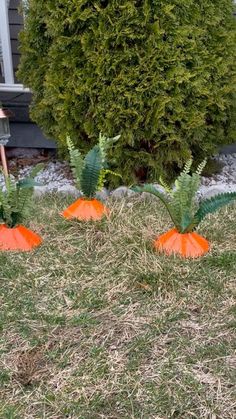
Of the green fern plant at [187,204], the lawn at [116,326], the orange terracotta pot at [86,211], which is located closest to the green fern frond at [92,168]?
the orange terracotta pot at [86,211]

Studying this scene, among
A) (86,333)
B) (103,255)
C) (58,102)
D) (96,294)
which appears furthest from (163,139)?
(86,333)

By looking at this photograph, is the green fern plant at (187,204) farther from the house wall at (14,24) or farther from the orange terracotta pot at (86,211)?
the house wall at (14,24)

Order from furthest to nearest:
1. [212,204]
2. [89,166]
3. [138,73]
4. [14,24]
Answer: [14,24] → [138,73] → [89,166] → [212,204]

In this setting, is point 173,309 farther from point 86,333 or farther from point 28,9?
point 28,9

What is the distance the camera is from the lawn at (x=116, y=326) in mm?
1776

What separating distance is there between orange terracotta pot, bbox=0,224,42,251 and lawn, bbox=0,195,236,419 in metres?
0.06

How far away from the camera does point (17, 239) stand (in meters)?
2.71

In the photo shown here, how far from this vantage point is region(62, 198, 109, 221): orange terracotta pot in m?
2.94

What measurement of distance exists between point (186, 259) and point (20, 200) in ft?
2.98

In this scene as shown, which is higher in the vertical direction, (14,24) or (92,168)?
(14,24)

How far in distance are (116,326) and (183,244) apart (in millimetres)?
640

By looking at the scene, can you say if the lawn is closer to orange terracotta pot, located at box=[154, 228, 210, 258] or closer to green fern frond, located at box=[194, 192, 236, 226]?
orange terracotta pot, located at box=[154, 228, 210, 258]

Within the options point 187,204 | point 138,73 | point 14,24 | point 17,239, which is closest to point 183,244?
point 187,204

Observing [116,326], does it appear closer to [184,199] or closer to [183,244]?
[183,244]
